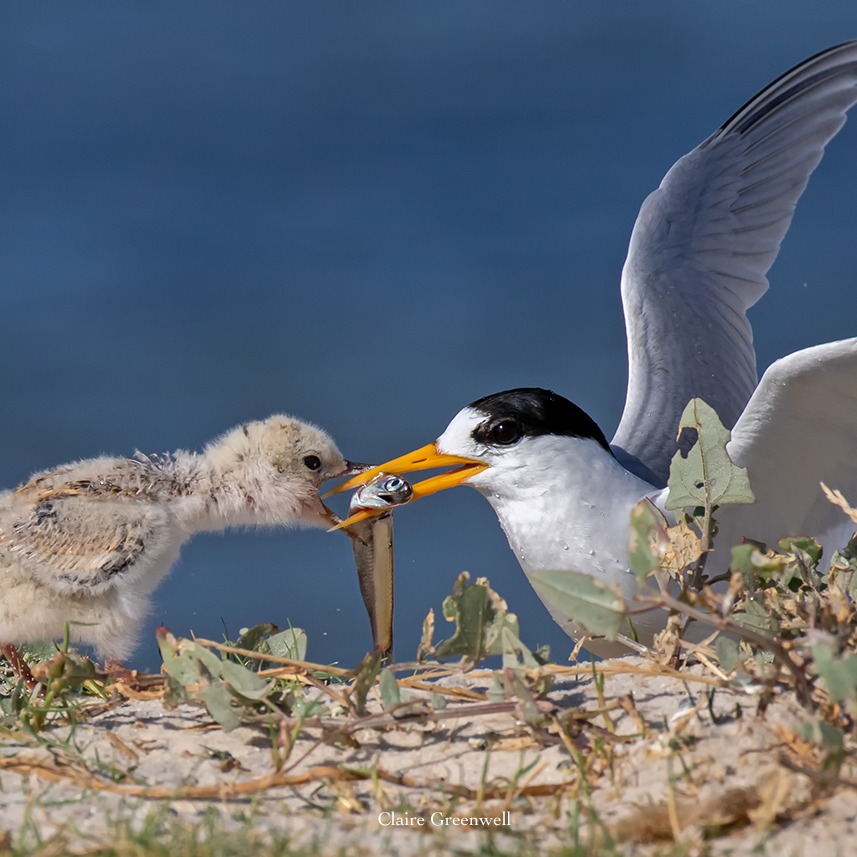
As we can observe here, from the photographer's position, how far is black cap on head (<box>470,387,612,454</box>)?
16.0ft

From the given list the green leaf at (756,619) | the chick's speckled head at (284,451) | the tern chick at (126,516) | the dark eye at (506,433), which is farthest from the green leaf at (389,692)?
the chick's speckled head at (284,451)

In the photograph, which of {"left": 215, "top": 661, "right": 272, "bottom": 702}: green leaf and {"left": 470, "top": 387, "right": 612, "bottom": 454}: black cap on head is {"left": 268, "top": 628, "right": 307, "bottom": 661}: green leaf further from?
{"left": 470, "top": 387, "right": 612, "bottom": 454}: black cap on head

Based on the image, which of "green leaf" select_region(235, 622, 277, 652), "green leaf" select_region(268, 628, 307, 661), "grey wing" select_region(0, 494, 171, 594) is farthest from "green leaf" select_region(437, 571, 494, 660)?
"grey wing" select_region(0, 494, 171, 594)

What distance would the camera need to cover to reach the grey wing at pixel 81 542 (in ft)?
15.6

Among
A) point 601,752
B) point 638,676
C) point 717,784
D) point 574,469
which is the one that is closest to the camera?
point 717,784

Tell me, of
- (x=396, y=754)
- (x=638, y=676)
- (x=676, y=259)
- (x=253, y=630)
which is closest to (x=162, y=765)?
(x=396, y=754)

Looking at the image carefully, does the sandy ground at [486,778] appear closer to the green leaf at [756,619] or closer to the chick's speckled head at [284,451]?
the green leaf at [756,619]

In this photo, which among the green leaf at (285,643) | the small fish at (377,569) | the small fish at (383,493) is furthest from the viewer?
the small fish at (377,569)

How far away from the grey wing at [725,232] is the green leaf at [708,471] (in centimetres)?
254

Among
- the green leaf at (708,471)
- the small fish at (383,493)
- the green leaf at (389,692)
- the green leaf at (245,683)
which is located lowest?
the green leaf at (389,692)

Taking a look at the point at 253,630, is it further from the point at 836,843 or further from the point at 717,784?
the point at 836,843

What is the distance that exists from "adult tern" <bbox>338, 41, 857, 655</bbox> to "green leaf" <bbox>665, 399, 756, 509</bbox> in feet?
2.02

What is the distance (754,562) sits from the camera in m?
2.84

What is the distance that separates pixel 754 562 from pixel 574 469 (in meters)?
1.94
